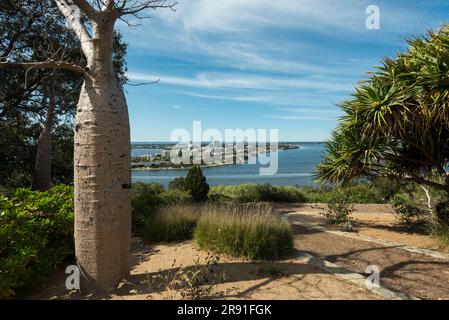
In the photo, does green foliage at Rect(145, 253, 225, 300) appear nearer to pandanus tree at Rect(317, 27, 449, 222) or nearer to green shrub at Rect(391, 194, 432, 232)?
pandanus tree at Rect(317, 27, 449, 222)

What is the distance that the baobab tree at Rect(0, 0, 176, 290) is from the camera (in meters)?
3.78

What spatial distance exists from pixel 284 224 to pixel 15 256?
13.3ft

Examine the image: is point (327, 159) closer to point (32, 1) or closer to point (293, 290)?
point (293, 290)

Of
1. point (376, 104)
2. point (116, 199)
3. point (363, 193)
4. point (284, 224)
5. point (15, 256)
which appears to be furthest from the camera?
point (363, 193)

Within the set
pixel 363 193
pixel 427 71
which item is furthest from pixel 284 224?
pixel 363 193

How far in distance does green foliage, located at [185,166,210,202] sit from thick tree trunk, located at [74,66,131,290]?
984 centimetres

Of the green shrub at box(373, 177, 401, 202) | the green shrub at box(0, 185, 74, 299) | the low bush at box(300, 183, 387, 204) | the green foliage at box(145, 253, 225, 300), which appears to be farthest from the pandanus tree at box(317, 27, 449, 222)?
the low bush at box(300, 183, 387, 204)

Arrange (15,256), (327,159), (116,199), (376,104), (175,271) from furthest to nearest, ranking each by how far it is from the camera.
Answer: (327,159) < (376,104) < (175,271) < (116,199) < (15,256)

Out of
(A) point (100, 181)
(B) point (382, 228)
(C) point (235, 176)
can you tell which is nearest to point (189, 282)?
(A) point (100, 181)

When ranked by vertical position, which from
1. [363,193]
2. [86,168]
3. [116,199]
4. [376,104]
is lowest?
[363,193]

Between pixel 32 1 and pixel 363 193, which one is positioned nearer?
pixel 32 1

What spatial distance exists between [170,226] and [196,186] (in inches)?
270

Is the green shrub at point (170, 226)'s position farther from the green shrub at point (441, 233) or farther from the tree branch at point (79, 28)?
the green shrub at point (441, 233)

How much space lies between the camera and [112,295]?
3771mm
